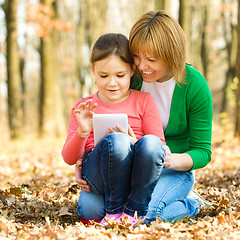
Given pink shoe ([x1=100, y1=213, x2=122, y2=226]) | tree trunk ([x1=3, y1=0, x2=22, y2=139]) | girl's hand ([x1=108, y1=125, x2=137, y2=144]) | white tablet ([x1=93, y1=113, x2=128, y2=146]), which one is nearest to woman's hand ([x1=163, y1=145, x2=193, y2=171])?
girl's hand ([x1=108, y1=125, x2=137, y2=144])

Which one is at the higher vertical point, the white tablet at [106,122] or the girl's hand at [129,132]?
the white tablet at [106,122]

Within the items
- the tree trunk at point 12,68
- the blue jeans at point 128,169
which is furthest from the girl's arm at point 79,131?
the tree trunk at point 12,68

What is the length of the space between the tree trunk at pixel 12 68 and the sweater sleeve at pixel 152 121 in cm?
904

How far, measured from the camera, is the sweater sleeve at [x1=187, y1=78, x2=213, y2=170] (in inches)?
111

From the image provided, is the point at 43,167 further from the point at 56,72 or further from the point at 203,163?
the point at 56,72

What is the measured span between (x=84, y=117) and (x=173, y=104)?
797mm

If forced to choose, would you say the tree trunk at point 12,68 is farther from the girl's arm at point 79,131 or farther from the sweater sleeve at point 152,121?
the sweater sleeve at point 152,121

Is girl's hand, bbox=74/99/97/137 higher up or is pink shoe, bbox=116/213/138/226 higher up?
girl's hand, bbox=74/99/97/137

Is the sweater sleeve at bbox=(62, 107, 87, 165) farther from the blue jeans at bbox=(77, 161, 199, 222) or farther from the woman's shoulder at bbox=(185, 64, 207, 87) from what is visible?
the woman's shoulder at bbox=(185, 64, 207, 87)

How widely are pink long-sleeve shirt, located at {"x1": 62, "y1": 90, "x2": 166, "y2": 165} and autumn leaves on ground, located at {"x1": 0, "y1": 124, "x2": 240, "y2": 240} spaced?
1.79ft

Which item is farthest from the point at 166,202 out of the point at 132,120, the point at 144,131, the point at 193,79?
the point at 193,79

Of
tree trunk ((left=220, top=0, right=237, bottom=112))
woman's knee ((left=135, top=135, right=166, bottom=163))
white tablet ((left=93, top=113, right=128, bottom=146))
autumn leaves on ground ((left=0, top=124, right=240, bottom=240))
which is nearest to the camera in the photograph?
autumn leaves on ground ((left=0, top=124, right=240, bottom=240))

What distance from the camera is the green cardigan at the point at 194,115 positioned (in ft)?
9.23

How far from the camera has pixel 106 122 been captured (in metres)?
2.52
